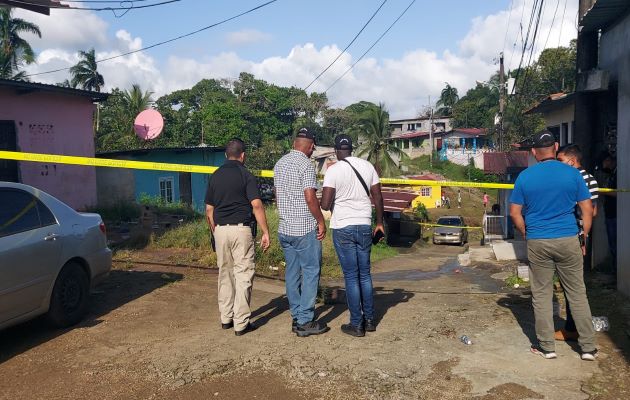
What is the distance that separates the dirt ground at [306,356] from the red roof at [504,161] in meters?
15.7

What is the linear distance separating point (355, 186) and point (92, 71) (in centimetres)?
4639

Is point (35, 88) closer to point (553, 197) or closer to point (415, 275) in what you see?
point (415, 275)

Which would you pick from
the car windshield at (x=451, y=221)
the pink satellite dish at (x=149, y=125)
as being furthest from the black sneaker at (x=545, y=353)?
the car windshield at (x=451, y=221)

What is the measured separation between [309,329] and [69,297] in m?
2.35

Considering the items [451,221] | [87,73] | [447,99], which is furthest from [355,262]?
[447,99]

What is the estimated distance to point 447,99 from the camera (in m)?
73.7

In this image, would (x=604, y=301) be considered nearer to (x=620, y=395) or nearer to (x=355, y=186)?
(x=620, y=395)

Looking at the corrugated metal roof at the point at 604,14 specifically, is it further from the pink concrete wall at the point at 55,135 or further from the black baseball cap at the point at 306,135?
the pink concrete wall at the point at 55,135

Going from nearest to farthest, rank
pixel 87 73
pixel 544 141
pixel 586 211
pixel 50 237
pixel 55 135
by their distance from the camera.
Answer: pixel 586 211 < pixel 544 141 < pixel 50 237 < pixel 55 135 < pixel 87 73

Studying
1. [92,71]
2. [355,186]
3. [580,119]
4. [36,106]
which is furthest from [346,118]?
[355,186]

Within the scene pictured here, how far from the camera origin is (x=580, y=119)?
322 inches

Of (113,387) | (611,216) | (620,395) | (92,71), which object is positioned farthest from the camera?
(92,71)

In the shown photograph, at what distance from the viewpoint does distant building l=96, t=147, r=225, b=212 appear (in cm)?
1967

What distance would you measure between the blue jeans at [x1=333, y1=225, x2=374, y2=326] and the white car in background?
101 inches
